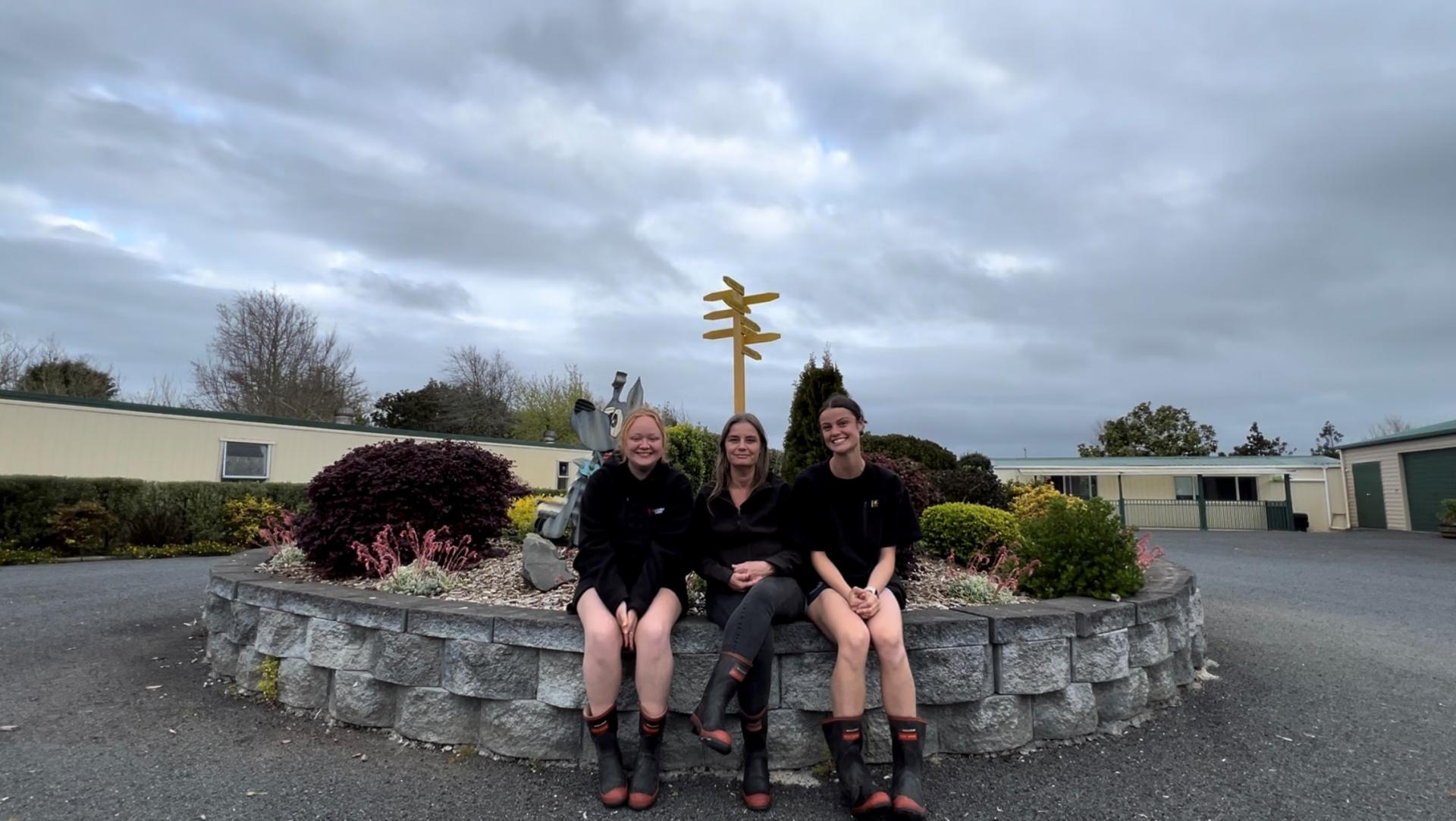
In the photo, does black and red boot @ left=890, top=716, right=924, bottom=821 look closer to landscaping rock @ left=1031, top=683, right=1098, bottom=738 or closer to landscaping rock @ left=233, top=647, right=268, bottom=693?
landscaping rock @ left=1031, top=683, right=1098, bottom=738

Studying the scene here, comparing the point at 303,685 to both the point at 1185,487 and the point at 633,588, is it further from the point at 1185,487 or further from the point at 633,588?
the point at 1185,487

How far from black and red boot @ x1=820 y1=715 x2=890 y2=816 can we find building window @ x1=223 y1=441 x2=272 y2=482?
1278 cm

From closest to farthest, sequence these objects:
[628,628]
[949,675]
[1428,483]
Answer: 1. [628,628]
2. [949,675]
3. [1428,483]

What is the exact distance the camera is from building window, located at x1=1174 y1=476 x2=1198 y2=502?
21.1m

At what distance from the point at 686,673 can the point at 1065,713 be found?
1.65m

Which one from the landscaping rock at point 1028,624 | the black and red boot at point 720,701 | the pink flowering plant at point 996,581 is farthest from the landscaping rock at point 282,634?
the pink flowering plant at point 996,581

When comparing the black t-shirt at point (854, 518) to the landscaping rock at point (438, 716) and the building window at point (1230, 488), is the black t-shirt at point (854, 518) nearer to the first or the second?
the landscaping rock at point (438, 716)

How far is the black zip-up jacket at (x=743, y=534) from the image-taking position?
2895mm

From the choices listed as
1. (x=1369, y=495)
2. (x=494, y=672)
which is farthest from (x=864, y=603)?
(x=1369, y=495)

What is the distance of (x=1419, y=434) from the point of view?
16297mm


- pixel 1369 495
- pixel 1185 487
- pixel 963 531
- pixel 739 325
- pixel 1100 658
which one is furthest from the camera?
pixel 1185 487

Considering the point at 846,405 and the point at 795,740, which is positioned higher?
the point at 846,405

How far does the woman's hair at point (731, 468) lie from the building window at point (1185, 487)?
22522 mm

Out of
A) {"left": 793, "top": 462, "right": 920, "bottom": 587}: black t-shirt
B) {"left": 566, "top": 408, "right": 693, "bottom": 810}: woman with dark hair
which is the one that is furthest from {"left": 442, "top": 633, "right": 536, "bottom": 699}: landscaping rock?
{"left": 793, "top": 462, "right": 920, "bottom": 587}: black t-shirt
